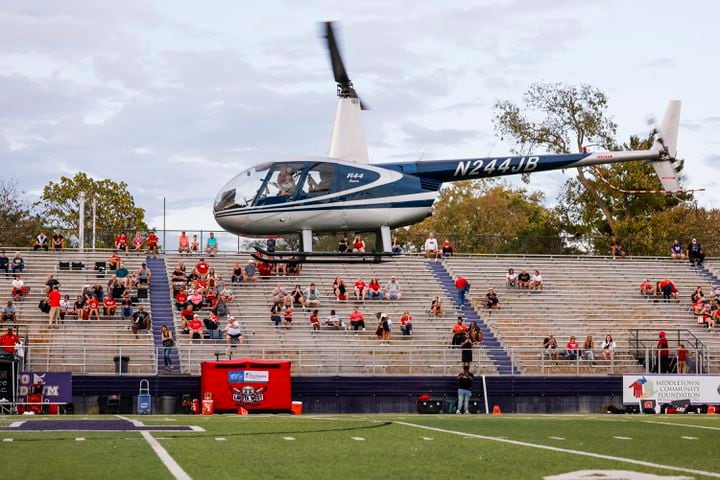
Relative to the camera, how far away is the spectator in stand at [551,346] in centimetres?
3843

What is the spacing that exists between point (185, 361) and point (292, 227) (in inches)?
363

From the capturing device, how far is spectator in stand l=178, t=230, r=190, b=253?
46.7 metres

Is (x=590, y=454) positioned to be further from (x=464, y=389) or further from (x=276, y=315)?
A: (x=276, y=315)

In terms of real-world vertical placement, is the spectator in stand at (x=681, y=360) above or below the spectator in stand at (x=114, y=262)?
below

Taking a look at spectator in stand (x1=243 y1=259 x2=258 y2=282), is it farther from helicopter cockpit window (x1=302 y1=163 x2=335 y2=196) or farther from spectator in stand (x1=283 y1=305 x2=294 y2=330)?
helicopter cockpit window (x1=302 y1=163 x2=335 y2=196)

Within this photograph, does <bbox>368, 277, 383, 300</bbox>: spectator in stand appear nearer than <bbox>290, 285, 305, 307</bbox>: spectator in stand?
No

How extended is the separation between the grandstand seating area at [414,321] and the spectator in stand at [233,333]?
34 centimetres

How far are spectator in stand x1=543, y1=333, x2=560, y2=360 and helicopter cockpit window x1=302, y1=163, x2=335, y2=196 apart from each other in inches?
503

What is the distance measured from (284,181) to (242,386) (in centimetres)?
704

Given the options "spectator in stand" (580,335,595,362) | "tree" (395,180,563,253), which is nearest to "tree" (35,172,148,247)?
"tree" (395,180,563,253)

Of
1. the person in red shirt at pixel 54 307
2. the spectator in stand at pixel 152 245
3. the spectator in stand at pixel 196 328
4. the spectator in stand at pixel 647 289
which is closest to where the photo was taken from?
the spectator in stand at pixel 196 328

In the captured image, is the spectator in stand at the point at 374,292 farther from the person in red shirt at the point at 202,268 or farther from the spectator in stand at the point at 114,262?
the spectator in stand at the point at 114,262

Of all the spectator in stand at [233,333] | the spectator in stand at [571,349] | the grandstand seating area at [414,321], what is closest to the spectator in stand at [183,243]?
the grandstand seating area at [414,321]

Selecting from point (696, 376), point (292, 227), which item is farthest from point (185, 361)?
point (696, 376)
